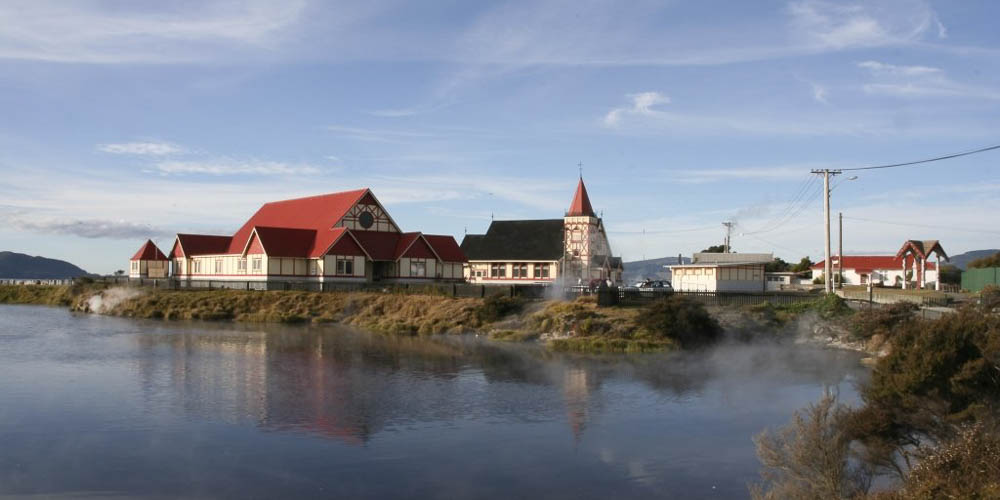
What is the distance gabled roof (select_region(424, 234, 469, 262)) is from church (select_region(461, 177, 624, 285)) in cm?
316

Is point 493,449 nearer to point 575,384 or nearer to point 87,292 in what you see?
point 575,384

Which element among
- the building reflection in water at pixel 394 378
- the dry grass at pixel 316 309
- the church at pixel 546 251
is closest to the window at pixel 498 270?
the church at pixel 546 251

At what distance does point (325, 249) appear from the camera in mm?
59938

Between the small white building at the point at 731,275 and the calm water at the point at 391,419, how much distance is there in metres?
20.6

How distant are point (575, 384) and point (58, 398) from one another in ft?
49.3

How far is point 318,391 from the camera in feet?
78.1

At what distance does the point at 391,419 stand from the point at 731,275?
40.8 m

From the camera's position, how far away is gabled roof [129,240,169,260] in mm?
74562

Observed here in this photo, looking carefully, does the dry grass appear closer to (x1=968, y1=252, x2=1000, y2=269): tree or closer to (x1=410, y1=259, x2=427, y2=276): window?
(x1=410, y1=259, x2=427, y2=276): window

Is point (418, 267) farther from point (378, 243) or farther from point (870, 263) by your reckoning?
point (870, 263)

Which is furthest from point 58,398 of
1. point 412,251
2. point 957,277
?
point 957,277

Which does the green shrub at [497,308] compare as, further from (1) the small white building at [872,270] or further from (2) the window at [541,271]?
(1) the small white building at [872,270]

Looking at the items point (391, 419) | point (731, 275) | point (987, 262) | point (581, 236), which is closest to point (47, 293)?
point (581, 236)

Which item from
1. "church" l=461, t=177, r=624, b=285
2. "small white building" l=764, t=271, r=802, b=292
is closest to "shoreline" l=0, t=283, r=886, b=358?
"church" l=461, t=177, r=624, b=285
